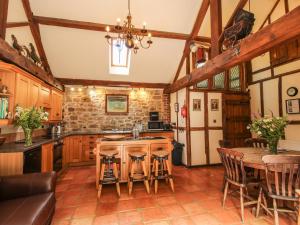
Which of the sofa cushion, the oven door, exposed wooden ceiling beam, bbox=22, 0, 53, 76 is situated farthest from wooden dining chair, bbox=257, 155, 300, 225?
exposed wooden ceiling beam, bbox=22, 0, 53, 76

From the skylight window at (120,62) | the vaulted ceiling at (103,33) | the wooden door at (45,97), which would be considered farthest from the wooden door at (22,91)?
the skylight window at (120,62)

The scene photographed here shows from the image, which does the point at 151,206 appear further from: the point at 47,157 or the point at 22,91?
the point at 22,91

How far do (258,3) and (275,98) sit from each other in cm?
268

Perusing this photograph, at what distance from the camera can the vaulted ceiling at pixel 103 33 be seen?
12.5 feet

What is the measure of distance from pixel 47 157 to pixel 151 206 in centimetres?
237

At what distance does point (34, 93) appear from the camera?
141 inches

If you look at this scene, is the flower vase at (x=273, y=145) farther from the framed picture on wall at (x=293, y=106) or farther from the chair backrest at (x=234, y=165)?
the framed picture on wall at (x=293, y=106)

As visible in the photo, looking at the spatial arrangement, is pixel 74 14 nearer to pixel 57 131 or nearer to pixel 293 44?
pixel 57 131

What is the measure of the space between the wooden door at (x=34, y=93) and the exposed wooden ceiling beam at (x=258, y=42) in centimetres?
369

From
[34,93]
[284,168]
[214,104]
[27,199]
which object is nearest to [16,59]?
[34,93]

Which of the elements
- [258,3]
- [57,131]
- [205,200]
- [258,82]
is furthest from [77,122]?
[258,3]

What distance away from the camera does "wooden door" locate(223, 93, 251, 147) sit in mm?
5242

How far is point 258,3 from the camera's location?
15.0ft

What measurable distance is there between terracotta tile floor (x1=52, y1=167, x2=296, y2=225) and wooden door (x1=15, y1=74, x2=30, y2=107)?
187 centimetres
